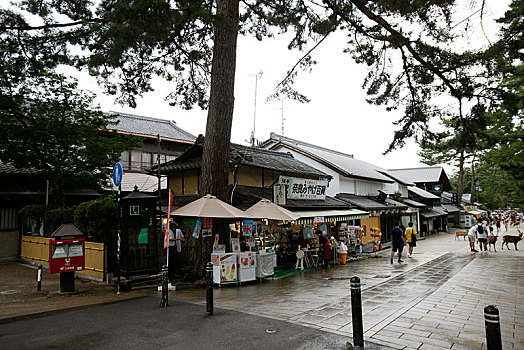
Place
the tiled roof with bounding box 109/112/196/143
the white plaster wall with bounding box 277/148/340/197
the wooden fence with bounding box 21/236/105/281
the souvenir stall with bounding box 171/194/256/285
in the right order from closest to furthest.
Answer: the souvenir stall with bounding box 171/194/256/285 < the wooden fence with bounding box 21/236/105/281 < the white plaster wall with bounding box 277/148/340/197 < the tiled roof with bounding box 109/112/196/143

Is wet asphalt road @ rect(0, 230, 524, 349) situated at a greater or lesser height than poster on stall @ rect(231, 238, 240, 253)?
lesser

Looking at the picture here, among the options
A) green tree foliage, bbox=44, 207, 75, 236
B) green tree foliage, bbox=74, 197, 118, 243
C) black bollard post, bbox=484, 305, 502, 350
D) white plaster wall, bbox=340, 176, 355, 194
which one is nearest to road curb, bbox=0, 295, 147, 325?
green tree foliage, bbox=74, 197, 118, 243

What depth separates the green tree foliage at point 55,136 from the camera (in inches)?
522

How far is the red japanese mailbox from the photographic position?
898 centimetres

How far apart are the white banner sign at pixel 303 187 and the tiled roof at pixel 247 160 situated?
114cm

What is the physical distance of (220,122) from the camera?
11.1m

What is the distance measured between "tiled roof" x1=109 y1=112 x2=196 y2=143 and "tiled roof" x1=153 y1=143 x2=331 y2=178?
415 inches

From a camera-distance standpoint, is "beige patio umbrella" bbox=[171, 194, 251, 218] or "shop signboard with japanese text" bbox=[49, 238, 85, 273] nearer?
"shop signboard with japanese text" bbox=[49, 238, 85, 273]

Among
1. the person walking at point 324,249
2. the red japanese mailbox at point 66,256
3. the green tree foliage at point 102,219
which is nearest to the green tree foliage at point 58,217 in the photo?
the green tree foliage at point 102,219

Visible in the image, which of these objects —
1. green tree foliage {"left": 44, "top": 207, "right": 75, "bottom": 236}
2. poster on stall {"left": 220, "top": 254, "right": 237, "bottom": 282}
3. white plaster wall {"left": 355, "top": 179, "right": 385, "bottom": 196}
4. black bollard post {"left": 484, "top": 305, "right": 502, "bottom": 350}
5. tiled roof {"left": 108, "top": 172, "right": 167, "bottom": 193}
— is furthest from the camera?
white plaster wall {"left": 355, "top": 179, "right": 385, "bottom": 196}

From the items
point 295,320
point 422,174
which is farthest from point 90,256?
point 422,174

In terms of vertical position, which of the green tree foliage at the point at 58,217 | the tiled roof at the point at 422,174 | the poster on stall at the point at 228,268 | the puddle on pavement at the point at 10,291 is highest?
the tiled roof at the point at 422,174

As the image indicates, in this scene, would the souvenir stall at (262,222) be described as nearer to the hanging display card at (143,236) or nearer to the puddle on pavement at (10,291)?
the hanging display card at (143,236)

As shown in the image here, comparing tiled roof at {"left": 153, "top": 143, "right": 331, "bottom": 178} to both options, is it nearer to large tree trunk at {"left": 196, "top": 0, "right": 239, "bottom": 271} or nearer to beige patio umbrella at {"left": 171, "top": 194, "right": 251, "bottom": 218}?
large tree trunk at {"left": 196, "top": 0, "right": 239, "bottom": 271}
